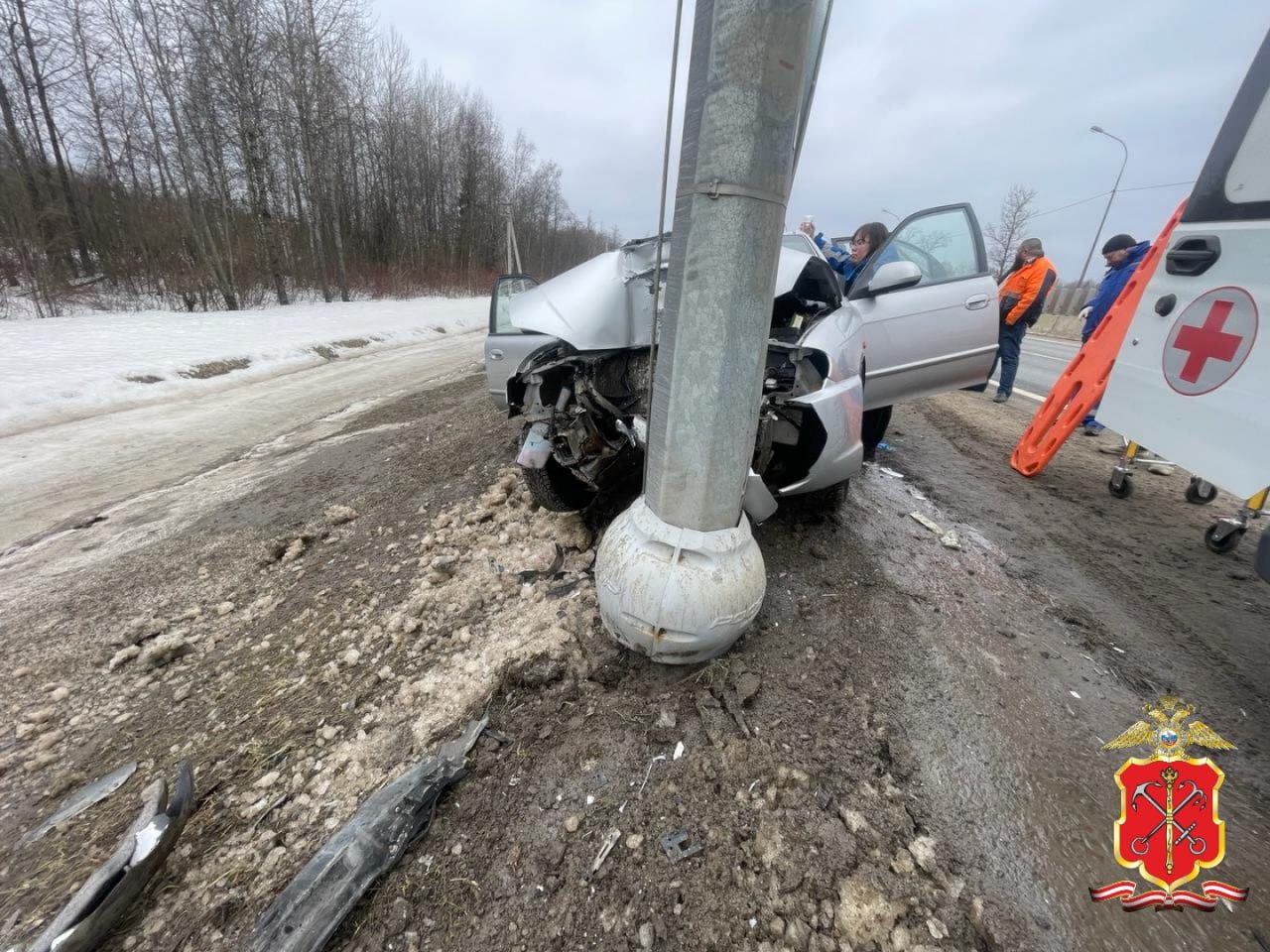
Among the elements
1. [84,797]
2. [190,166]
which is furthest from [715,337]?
[190,166]

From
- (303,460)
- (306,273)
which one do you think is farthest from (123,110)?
(303,460)

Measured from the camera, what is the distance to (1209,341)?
2043 millimetres

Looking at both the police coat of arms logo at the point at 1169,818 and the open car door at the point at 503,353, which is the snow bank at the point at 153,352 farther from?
the police coat of arms logo at the point at 1169,818

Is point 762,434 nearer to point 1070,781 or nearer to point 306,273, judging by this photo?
point 1070,781

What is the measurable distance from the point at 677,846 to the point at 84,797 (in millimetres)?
2002

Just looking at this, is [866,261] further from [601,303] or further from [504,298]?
[504,298]

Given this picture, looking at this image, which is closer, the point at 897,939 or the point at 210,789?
the point at 897,939

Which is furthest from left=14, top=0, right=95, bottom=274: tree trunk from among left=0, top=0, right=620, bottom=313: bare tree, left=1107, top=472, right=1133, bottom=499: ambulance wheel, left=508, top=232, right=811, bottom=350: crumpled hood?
left=1107, top=472, right=1133, bottom=499: ambulance wheel

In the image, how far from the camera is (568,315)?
2588mm

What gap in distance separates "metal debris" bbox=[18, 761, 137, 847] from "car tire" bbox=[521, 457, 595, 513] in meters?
1.91

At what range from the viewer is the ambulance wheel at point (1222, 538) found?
3.07 meters

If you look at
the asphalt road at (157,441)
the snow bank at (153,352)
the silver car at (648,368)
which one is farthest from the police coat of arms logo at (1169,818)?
the snow bank at (153,352)

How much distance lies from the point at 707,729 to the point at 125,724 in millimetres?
2282

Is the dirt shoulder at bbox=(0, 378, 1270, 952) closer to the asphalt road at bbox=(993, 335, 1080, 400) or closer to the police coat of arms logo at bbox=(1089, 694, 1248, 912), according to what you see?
the police coat of arms logo at bbox=(1089, 694, 1248, 912)
